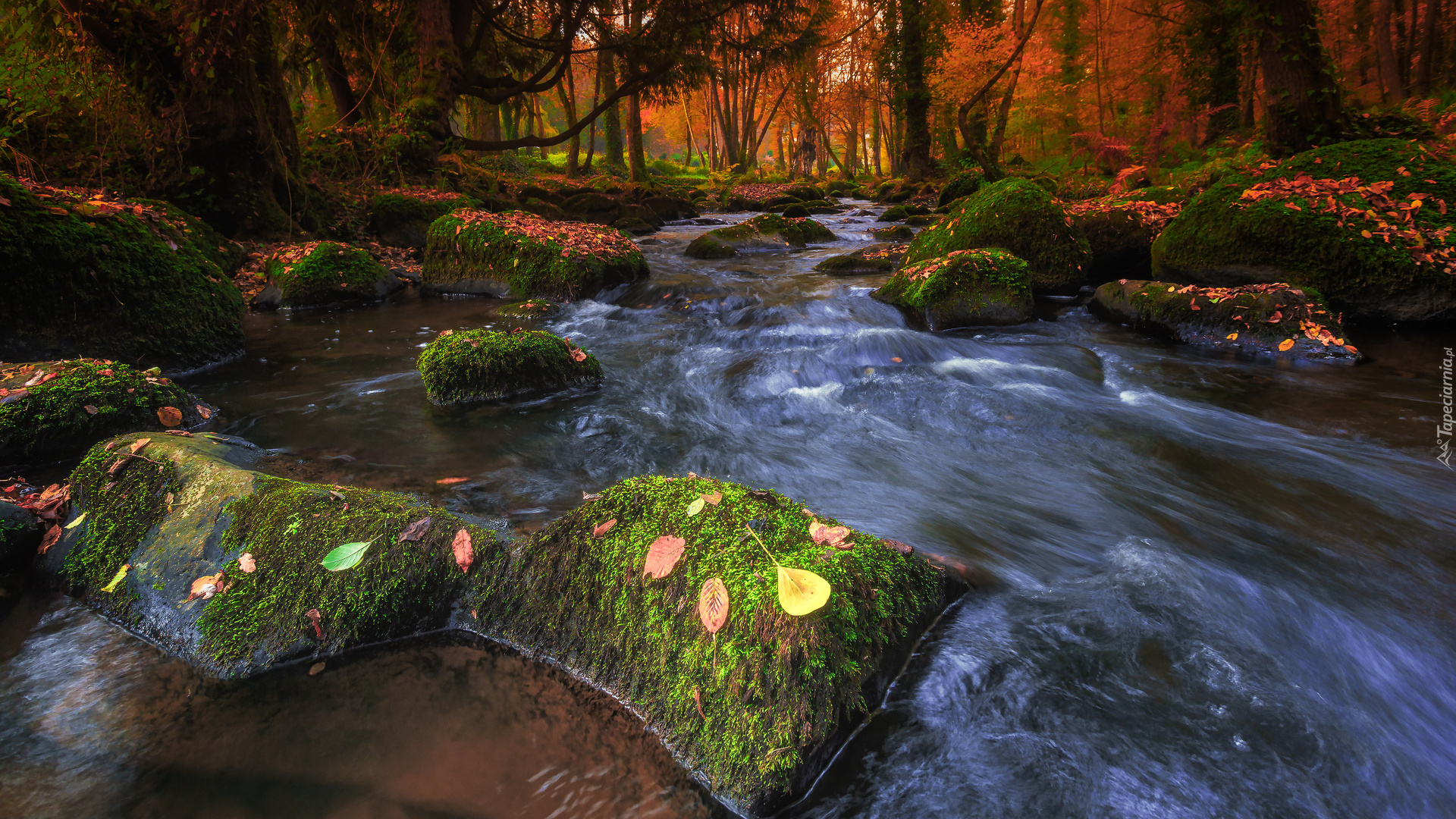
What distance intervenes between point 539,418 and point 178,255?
4.12 m

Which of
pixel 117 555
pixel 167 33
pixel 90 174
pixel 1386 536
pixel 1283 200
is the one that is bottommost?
pixel 1386 536

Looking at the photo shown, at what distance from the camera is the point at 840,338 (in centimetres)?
712

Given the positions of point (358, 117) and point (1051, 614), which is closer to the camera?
point (1051, 614)

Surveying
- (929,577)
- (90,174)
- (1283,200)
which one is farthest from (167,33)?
(1283,200)

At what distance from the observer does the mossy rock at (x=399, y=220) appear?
39.1 feet

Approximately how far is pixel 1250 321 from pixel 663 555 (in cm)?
706

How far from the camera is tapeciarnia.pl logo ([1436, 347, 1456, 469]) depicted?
4129mm

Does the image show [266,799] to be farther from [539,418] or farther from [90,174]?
[90,174]

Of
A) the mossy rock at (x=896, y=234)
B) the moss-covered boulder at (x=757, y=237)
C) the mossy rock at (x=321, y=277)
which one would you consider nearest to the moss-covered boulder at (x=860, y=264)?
the moss-covered boulder at (x=757, y=237)

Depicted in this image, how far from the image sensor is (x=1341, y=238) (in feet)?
21.6

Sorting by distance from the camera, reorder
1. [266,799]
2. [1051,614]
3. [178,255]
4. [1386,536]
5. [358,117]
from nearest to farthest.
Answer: [266,799], [1051,614], [1386,536], [178,255], [358,117]

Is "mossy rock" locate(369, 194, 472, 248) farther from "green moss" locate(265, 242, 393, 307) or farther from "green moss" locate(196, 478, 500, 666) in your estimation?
"green moss" locate(196, 478, 500, 666)

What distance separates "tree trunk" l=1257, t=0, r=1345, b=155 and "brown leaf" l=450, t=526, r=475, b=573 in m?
13.1

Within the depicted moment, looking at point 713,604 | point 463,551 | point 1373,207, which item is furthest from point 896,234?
point 713,604
